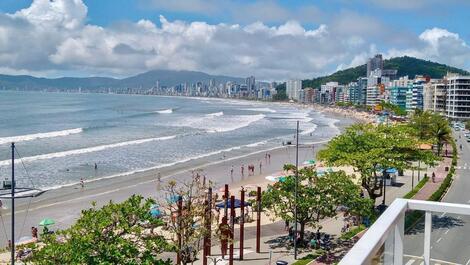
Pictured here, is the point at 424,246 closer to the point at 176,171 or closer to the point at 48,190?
the point at 48,190

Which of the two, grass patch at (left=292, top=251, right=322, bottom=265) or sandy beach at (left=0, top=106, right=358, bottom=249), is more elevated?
grass patch at (left=292, top=251, right=322, bottom=265)

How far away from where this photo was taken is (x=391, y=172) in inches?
1528

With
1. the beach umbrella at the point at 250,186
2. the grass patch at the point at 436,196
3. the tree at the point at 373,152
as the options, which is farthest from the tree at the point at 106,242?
the beach umbrella at the point at 250,186

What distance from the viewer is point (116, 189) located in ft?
118

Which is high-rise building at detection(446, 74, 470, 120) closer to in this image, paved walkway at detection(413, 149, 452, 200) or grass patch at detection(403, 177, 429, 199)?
paved walkway at detection(413, 149, 452, 200)

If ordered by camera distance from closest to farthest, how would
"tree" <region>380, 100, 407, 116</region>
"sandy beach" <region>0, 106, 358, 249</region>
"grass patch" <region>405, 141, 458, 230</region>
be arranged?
1. "grass patch" <region>405, 141, 458, 230</region>
2. "sandy beach" <region>0, 106, 358, 249</region>
3. "tree" <region>380, 100, 407, 116</region>

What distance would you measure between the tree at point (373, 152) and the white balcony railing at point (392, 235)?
21.7 metres

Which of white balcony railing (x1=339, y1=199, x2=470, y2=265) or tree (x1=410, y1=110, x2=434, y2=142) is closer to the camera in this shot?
white balcony railing (x1=339, y1=199, x2=470, y2=265)

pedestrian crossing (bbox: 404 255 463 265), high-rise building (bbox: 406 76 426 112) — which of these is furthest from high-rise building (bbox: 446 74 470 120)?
pedestrian crossing (bbox: 404 255 463 265)

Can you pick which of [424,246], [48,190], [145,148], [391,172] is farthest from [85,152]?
[424,246]

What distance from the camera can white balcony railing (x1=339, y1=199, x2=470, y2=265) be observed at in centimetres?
213

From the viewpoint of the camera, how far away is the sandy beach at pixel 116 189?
28.8 metres

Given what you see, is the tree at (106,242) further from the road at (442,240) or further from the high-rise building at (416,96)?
the high-rise building at (416,96)

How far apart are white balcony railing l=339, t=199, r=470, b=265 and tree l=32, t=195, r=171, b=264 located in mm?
7869
